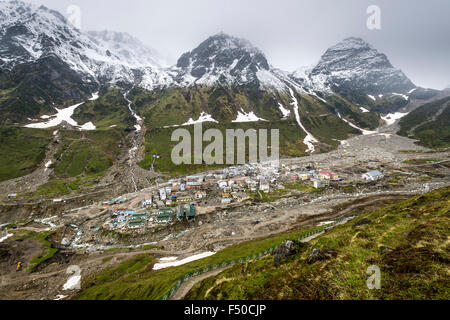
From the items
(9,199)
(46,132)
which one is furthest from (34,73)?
(9,199)

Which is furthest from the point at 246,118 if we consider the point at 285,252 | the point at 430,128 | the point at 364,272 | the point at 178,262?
the point at 364,272

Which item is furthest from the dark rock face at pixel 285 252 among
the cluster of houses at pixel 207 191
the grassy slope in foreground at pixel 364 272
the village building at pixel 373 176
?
the village building at pixel 373 176

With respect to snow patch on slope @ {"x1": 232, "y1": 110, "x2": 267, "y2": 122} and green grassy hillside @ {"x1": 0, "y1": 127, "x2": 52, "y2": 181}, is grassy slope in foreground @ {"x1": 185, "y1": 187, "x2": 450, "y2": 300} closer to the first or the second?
green grassy hillside @ {"x1": 0, "y1": 127, "x2": 52, "y2": 181}

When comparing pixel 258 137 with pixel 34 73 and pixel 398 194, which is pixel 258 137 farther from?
pixel 34 73

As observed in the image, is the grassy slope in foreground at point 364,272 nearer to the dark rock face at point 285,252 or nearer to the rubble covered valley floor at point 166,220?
the dark rock face at point 285,252

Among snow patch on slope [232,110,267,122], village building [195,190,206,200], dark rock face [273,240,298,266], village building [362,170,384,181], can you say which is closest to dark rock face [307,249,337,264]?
dark rock face [273,240,298,266]
